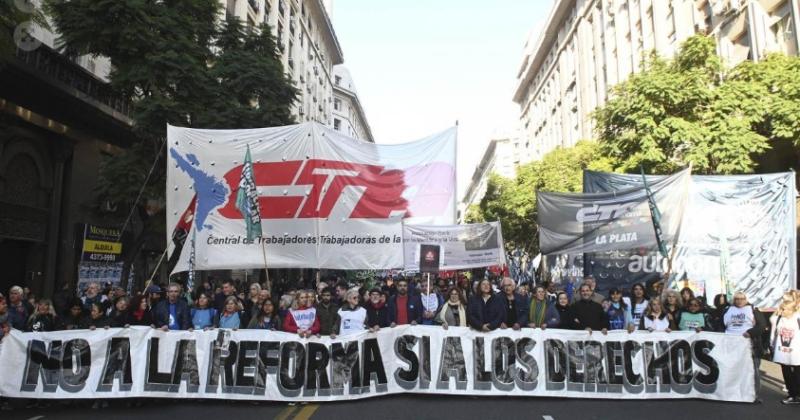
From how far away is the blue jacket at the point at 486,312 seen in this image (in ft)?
26.8

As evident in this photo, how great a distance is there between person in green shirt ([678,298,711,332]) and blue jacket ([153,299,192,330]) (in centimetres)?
718

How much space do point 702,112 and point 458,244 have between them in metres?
10.6

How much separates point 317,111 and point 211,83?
37.5m

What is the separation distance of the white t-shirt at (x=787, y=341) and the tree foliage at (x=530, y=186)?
44.7 feet

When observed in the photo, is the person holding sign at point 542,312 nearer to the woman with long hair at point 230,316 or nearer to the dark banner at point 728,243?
the dark banner at point 728,243

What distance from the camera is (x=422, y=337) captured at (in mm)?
8000

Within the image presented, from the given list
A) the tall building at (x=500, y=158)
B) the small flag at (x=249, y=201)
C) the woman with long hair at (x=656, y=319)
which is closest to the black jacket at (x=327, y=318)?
the small flag at (x=249, y=201)

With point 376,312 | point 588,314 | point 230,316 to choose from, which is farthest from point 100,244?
point 588,314

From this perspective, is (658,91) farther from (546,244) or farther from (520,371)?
(520,371)

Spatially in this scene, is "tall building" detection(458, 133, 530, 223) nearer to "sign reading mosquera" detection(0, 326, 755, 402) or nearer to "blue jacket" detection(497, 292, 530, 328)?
"blue jacket" detection(497, 292, 530, 328)

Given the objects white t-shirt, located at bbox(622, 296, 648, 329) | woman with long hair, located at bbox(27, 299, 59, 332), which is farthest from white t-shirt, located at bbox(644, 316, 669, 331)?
woman with long hair, located at bbox(27, 299, 59, 332)

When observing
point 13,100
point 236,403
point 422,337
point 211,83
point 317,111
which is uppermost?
point 317,111

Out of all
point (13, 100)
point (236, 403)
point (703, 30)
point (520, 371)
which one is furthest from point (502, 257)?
point (703, 30)

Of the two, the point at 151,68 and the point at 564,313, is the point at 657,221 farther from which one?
the point at 151,68
